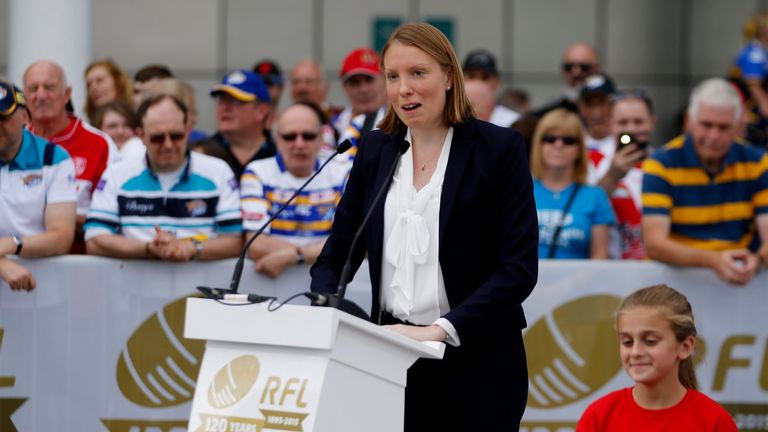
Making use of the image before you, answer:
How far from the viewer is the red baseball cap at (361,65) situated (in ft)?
30.9

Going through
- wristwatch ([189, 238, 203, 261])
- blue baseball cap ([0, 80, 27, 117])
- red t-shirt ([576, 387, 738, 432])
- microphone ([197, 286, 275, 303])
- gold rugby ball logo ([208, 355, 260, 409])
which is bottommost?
red t-shirt ([576, 387, 738, 432])

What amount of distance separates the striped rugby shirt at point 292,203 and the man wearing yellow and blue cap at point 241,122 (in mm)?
861

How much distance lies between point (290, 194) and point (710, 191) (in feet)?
7.61

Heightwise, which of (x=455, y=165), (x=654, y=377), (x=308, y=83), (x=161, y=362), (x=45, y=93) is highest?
(x=308, y=83)

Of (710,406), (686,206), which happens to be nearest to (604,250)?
(686,206)

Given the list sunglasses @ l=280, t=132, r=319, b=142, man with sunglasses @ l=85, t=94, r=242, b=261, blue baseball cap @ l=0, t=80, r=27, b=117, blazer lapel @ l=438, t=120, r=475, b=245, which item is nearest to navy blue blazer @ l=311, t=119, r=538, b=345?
blazer lapel @ l=438, t=120, r=475, b=245

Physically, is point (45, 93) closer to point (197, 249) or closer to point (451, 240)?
point (197, 249)

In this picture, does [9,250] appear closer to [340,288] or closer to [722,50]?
[340,288]

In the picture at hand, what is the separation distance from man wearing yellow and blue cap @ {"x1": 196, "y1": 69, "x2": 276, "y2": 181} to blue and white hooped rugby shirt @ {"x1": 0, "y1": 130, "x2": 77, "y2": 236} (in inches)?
57.9

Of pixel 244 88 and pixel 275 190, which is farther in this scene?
pixel 244 88

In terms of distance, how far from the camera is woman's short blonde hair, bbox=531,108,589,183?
7773 millimetres

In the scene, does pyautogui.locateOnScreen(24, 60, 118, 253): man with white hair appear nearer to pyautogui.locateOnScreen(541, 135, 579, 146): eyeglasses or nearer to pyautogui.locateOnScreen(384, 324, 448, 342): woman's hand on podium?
pyautogui.locateOnScreen(541, 135, 579, 146): eyeglasses

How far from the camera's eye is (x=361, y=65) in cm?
945

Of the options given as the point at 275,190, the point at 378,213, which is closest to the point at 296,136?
the point at 275,190
